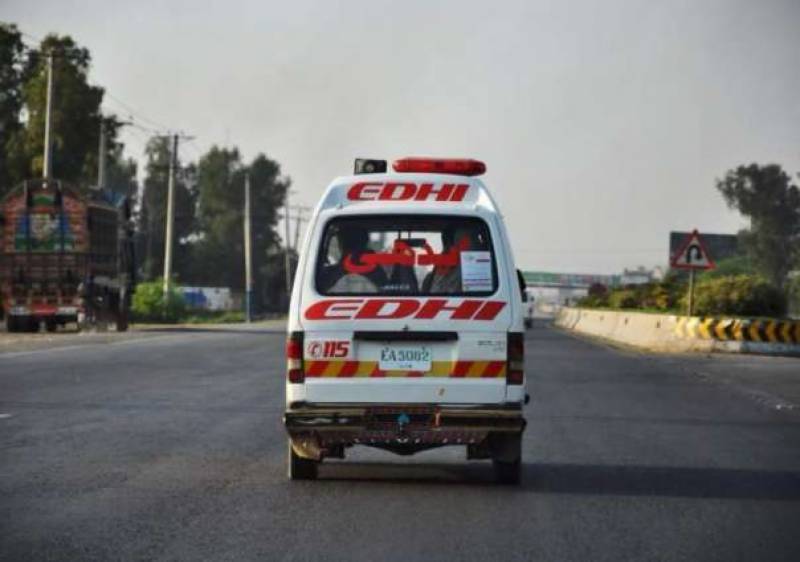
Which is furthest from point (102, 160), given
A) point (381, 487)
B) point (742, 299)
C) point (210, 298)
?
point (381, 487)

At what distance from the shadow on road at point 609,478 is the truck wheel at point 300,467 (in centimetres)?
18

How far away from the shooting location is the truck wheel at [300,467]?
32.2ft

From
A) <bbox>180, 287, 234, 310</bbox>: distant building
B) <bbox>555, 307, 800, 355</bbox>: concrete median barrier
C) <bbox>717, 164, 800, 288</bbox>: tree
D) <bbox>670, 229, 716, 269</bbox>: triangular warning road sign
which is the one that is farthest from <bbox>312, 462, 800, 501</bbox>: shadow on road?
<bbox>717, 164, 800, 288</bbox>: tree

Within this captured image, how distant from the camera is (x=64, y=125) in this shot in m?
69.0

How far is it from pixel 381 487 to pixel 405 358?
978mm

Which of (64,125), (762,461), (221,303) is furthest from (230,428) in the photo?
(221,303)

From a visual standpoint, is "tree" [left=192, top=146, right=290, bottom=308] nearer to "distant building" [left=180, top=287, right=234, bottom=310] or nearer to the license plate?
"distant building" [left=180, top=287, right=234, bottom=310]

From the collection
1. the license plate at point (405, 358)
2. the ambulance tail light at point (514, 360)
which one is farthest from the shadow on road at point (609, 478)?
the license plate at point (405, 358)

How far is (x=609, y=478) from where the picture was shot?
10.4 m

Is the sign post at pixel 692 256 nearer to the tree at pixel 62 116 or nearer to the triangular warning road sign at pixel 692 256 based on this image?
the triangular warning road sign at pixel 692 256

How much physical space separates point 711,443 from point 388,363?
5.03 meters

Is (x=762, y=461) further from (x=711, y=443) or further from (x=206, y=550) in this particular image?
(x=206, y=550)

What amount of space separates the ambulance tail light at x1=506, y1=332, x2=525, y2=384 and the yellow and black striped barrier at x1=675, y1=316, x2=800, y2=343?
24.5 meters

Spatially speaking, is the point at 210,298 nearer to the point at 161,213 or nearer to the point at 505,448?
the point at 161,213
